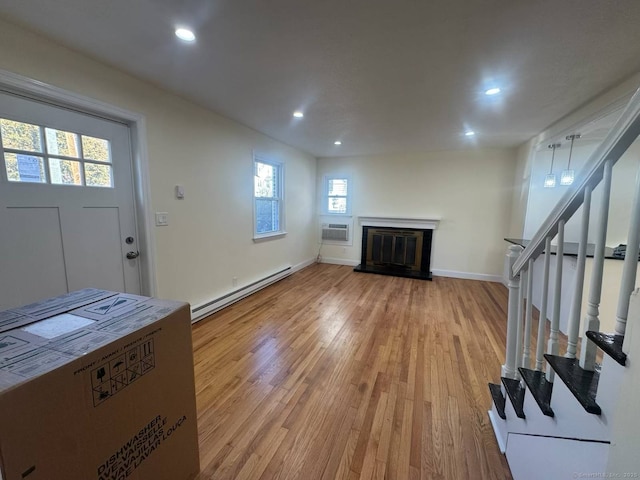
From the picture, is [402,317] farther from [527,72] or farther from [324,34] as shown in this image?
[324,34]

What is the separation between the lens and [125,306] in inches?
43.7

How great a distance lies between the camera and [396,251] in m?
5.23

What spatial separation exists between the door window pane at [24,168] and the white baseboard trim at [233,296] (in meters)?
1.70

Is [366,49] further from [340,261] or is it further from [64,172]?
[340,261]

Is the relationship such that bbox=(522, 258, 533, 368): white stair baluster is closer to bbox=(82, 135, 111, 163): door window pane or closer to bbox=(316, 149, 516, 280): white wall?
bbox=(82, 135, 111, 163): door window pane

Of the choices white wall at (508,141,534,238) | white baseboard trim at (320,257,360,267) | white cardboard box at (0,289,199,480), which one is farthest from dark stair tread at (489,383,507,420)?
white baseboard trim at (320,257,360,267)

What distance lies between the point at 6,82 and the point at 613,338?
314 cm

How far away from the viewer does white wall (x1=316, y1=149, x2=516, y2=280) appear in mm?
4590

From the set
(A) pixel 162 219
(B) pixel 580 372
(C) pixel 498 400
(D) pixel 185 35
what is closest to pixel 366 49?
(D) pixel 185 35

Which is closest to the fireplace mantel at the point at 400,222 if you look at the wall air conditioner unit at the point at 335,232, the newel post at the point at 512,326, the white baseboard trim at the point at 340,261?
the wall air conditioner unit at the point at 335,232

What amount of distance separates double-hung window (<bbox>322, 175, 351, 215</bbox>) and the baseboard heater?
1968 mm

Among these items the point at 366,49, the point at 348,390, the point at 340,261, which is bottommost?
the point at 348,390

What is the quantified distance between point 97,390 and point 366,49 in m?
2.21

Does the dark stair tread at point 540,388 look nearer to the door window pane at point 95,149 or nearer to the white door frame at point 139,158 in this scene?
the white door frame at point 139,158
